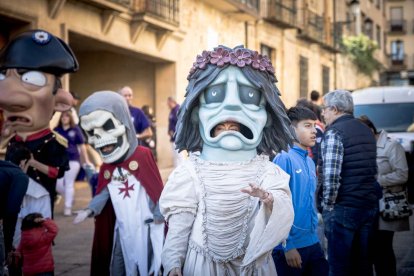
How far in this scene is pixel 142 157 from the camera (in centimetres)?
515

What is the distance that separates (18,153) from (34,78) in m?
0.63

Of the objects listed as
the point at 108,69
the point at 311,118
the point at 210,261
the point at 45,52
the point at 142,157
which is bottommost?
the point at 210,261

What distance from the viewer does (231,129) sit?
352 centimetres

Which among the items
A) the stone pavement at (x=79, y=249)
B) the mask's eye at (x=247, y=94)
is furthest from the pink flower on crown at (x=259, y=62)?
the stone pavement at (x=79, y=249)

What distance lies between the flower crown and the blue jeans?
6.48 feet

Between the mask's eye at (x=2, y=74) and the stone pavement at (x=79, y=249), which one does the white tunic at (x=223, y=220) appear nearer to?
the mask's eye at (x=2, y=74)

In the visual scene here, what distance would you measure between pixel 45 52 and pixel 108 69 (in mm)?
12621

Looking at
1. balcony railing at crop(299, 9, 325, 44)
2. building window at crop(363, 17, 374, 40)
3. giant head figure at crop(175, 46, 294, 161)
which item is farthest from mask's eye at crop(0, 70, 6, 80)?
building window at crop(363, 17, 374, 40)

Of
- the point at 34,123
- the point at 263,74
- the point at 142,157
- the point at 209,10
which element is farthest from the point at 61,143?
the point at 209,10

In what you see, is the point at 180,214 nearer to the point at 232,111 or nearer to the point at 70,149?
the point at 232,111

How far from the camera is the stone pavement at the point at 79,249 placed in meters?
6.44

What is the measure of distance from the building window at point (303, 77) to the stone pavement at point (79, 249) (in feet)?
62.1

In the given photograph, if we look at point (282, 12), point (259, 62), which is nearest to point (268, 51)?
point (282, 12)

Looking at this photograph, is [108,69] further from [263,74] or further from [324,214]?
[263,74]
